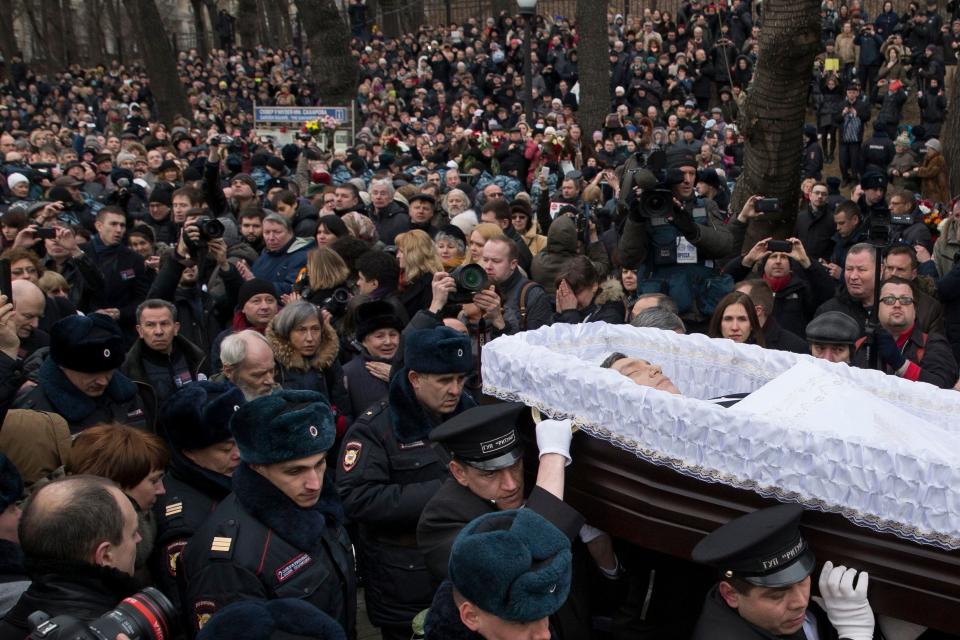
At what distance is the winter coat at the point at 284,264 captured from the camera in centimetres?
738

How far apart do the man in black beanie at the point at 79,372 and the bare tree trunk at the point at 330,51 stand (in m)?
15.1

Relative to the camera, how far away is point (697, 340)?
3.64 metres

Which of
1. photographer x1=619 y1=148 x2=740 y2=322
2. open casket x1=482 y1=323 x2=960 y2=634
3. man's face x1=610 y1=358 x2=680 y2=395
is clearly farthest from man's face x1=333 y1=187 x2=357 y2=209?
man's face x1=610 y1=358 x2=680 y2=395

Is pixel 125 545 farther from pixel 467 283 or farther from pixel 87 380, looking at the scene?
pixel 467 283

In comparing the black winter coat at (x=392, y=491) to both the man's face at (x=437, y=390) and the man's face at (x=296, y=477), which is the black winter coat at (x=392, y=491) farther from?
the man's face at (x=296, y=477)

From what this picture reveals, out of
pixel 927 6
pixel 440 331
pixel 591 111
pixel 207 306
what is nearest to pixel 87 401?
pixel 440 331

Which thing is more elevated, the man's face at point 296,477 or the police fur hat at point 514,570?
the police fur hat at point 514,570

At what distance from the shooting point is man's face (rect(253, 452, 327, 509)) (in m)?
3.10

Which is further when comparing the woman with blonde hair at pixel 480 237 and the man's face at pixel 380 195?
the man's face at pixel 380 195

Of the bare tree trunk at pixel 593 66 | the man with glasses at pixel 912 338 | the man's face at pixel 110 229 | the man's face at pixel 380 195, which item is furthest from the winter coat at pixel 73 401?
the bare tree trunk at pixel 593 66

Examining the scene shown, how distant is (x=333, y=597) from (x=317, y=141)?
14037mm

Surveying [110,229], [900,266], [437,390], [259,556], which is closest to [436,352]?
[437,390]

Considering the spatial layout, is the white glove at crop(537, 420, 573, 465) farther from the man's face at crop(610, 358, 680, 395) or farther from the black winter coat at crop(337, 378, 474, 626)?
the black winter coat at crop(337, 378, 474, 626)

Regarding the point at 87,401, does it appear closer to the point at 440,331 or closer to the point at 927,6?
the point at 440,331
